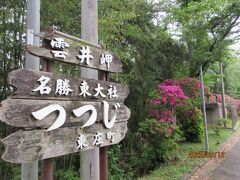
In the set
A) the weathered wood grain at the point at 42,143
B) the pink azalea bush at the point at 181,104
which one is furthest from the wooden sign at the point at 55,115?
the pink azalea bush at the point at 181,104

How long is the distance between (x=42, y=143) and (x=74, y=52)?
984 millimetres

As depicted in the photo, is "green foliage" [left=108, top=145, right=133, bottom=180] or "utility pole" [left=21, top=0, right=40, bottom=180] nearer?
"utility pole" [left=21, top=0, right=40, bottom=180]

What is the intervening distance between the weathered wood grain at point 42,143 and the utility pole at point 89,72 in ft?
1.26

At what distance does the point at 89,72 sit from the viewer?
3.28 meters

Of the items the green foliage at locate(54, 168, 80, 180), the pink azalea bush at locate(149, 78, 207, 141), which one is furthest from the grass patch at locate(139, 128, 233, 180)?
the green foliage at locate(54, 168, 80, 180)

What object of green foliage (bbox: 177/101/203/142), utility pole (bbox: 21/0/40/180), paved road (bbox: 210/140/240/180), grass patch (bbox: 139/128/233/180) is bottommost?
paved road (bbox: 210/140/240/180)

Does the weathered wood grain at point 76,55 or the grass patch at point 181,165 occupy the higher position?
the weathered wood grain at point 76,55

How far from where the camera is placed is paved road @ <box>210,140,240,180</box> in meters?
6.99

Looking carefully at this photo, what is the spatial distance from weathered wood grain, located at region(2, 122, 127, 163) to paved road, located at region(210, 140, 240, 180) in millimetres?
5398

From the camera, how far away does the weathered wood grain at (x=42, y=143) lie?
2.00 metres

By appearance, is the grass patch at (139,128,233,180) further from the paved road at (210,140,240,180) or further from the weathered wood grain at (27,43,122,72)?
the weathered wood grain at (27,43,122,72)
